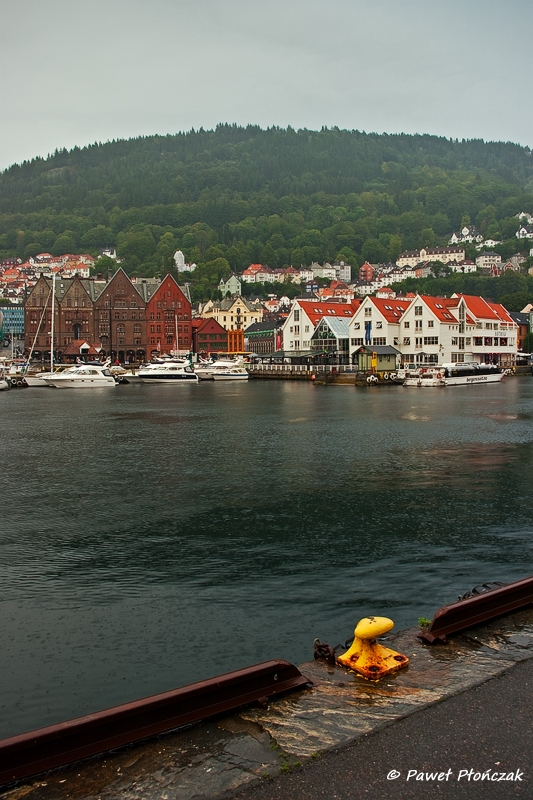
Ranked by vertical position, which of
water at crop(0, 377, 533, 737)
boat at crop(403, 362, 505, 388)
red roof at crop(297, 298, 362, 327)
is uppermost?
red roof at crop(297, 298, 362, 327)

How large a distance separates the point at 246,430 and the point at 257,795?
103 ft

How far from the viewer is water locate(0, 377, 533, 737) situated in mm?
9781

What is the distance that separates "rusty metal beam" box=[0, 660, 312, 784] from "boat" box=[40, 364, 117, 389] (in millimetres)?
80641

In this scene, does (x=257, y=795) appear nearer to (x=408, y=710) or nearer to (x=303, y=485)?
(x=408, y=710)

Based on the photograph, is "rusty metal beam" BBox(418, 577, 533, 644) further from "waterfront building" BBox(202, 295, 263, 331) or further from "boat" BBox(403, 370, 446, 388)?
"waterfront building" BBox(202, 295, 263, 331)

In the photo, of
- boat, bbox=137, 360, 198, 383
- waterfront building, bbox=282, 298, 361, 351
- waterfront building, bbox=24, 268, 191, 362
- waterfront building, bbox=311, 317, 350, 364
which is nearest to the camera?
boat, bbox=137, 360, 198, 383

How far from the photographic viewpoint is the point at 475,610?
8.80m

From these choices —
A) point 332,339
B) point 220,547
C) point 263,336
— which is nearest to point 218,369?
point 332,339

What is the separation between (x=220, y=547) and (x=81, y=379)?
2923 inches

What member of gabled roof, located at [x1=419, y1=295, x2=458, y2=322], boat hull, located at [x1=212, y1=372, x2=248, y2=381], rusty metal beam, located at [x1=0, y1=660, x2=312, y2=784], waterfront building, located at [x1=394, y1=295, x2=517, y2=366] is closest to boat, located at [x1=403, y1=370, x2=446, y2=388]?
waterfront building, located at [x1=394, y1=295, x2=517, y2=366]

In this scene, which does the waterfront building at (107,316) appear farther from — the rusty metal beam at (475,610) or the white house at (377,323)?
the rusty metal beam at (475,610)

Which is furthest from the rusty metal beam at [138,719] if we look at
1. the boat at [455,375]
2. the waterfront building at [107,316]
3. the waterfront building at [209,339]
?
the waterfront building at [209,339]

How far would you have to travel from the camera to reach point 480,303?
105 meters

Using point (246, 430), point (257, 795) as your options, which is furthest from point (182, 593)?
point (246, 430)
